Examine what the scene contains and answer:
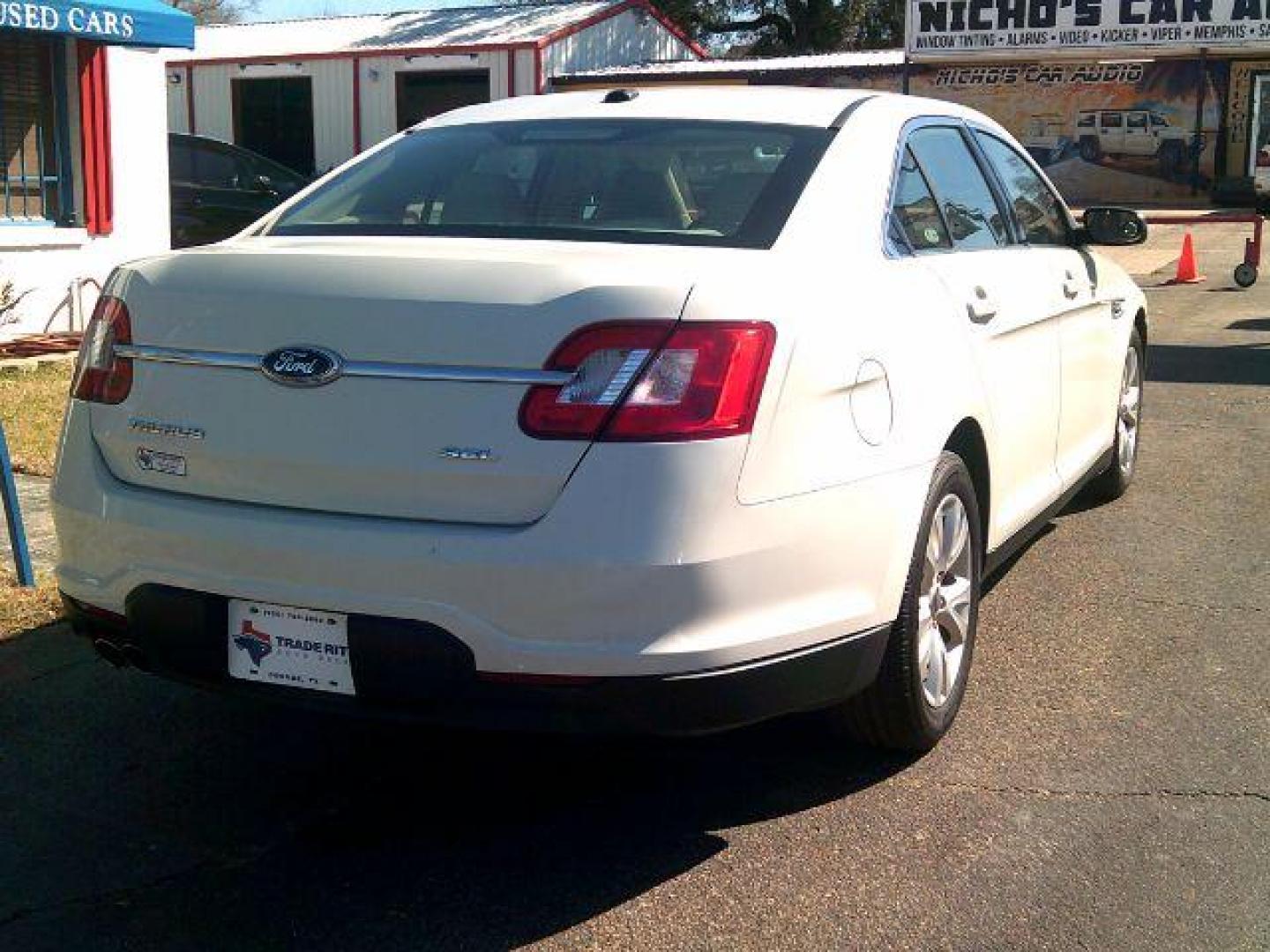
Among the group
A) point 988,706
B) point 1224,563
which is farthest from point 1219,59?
point 988,706

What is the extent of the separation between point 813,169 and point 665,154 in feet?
1.42

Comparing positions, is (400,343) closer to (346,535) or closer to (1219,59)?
(346,535)

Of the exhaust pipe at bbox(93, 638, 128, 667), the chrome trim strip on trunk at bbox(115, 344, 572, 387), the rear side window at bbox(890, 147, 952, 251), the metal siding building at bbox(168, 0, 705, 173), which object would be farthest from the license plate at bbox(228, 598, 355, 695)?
the metal siding building at bbox(168, 0, 705, 173)

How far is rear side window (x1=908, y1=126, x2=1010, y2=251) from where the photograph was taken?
14.4ft

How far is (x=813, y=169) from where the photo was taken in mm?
3730

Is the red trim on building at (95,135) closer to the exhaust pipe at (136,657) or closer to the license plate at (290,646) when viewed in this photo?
the exhaust pipe at (136,657)

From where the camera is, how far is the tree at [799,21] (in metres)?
42.2

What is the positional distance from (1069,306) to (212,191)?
40.0 feet

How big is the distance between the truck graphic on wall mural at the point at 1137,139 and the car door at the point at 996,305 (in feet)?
91.9

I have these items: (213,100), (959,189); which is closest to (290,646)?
(959,189)

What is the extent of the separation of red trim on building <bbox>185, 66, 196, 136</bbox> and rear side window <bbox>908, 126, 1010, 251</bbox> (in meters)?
29.8

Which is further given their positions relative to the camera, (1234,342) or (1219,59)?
(1219,59)

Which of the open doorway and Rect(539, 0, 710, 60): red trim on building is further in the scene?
the open doorway

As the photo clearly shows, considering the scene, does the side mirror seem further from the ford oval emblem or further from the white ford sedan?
the ford oval emblem
